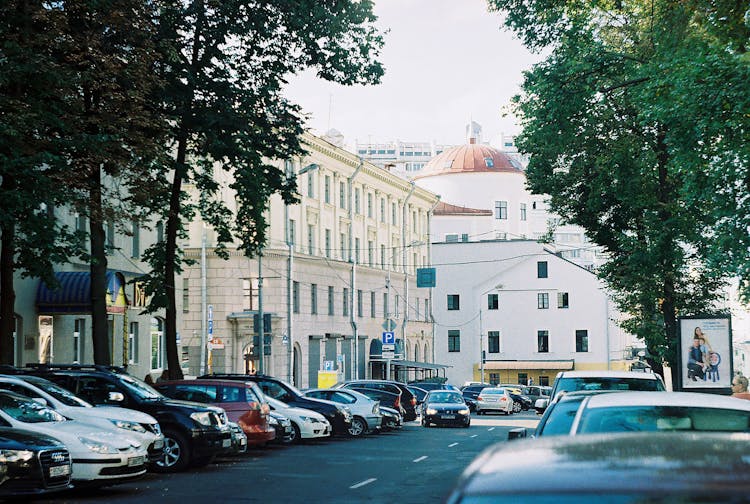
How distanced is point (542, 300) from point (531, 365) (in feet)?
18.4

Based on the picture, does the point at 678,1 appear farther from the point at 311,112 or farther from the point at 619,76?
the point at 311,112

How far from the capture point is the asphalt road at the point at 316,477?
1684 cm

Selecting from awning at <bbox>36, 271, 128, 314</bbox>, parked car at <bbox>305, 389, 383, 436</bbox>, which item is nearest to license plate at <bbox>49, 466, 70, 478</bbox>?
parked car at <bbox>305, 389, 383, 436</bbox>

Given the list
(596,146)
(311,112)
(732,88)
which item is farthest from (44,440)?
(596,146)

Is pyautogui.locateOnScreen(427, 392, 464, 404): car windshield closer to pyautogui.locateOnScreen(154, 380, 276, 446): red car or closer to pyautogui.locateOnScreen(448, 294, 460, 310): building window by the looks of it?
pyautogui.locateOnScreen(154, 380, 276, 446): red car

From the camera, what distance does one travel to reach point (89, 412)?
1847 cm

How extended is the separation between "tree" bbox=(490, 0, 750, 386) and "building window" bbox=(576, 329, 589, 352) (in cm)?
5617

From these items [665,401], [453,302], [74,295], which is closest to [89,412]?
[665,401]

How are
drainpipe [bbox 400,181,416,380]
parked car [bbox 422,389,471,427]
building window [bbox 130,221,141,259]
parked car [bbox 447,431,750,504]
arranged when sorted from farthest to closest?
drainpipe [bbox 400,181,416,380] → building window [bbox 130,221,141,259] → parked car [bbox 422,389,471,427] → parked car [bbox 447,431,750,504]

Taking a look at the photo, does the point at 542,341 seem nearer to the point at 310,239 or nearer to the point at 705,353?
→ the point at 310,239

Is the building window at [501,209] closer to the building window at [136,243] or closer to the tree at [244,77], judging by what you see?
the building window at [136,243]

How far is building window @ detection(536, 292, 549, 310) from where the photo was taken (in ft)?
317

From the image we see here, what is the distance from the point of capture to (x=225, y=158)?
33.2 meters

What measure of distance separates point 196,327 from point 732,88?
42535 millimetres
